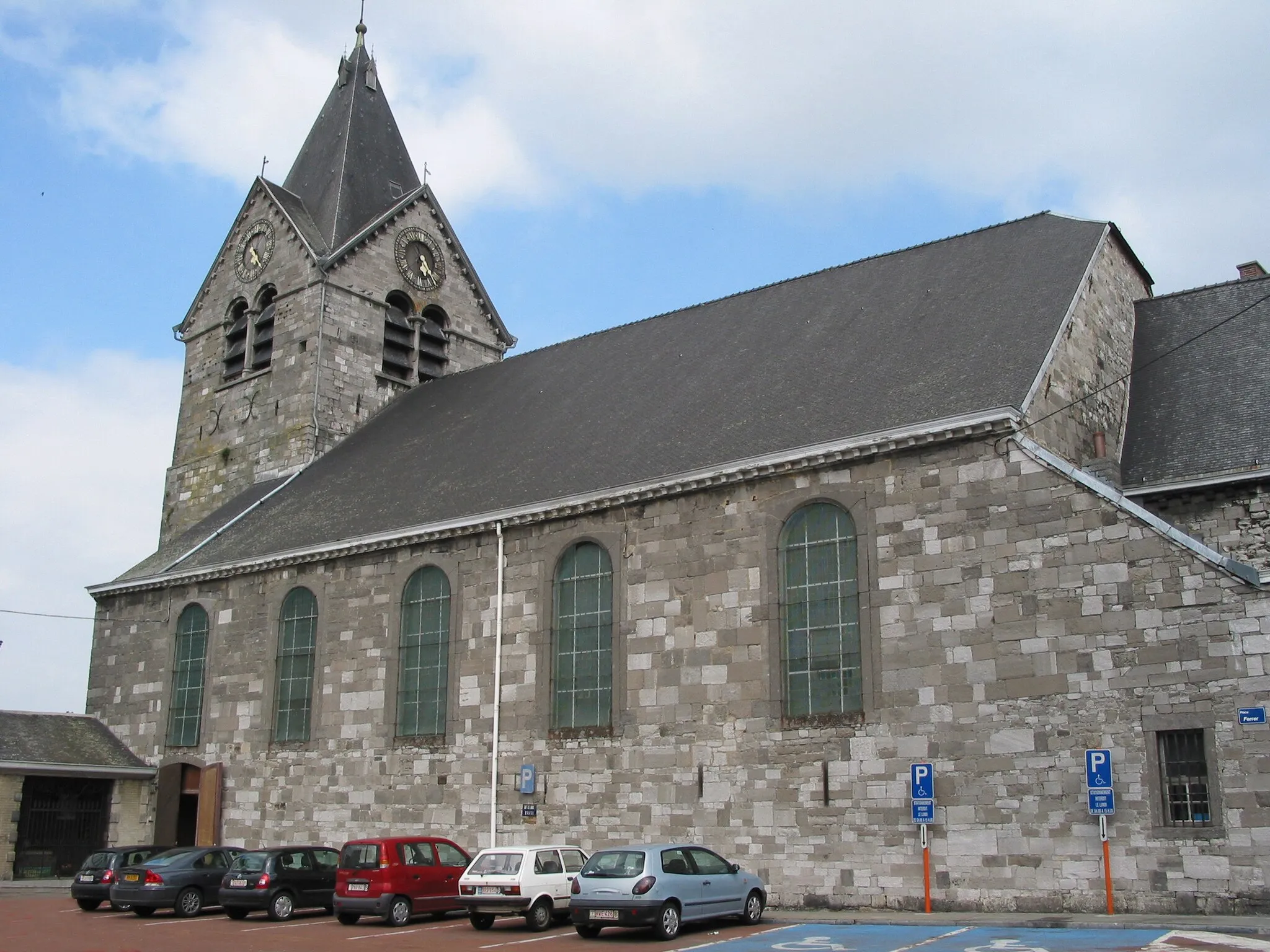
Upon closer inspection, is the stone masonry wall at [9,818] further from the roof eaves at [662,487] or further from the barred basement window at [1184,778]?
the barred basement window at [1184,778]

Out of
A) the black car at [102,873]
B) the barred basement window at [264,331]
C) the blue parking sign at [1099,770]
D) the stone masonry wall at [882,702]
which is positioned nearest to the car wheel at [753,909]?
the stone masonry wall at [882,702]

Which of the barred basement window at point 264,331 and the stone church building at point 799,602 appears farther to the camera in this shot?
the barred basement window at point 264,331

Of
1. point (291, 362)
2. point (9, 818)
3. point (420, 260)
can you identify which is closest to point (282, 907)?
point (9, 818)

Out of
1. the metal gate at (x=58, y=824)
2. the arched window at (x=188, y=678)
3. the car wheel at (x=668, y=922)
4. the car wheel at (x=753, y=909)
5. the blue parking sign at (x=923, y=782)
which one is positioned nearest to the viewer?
the car wheel at (x=668, y=922)

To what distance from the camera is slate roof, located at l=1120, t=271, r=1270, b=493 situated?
60.8 ft

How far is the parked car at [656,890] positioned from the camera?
14750 mm

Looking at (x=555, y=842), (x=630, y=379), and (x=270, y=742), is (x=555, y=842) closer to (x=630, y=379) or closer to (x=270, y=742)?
(x=270, y=742)

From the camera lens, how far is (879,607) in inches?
713

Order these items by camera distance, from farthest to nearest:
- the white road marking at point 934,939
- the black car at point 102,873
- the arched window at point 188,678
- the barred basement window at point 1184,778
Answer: the arched window at point 188,678
the black car at point 102,873
the barred basement window at point 1184,778
the white road marking at point 934,939

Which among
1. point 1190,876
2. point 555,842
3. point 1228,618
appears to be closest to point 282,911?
point 555,842

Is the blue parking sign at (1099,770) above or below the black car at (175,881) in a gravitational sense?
above

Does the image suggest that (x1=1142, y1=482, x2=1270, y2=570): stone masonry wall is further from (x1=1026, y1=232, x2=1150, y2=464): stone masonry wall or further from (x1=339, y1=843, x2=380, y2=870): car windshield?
(x1=339, y1=843, x2=380, y2=870): car windshield

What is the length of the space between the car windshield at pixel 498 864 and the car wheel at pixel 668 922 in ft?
8.25

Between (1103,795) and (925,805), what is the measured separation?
2334 mm
